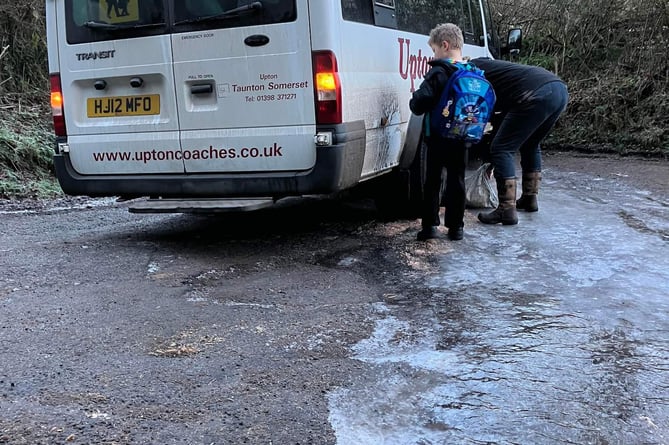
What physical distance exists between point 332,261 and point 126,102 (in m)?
1.99

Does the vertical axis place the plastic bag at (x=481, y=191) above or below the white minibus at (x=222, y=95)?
below

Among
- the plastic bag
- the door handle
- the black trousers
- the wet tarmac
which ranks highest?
the door handle

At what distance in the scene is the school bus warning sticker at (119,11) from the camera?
189 inches

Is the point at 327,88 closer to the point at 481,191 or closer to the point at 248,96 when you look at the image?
the point at 248,96

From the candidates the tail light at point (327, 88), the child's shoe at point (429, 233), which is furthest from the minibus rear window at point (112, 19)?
the child's shoe at point (429, 233)

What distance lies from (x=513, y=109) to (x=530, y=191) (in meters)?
0.98

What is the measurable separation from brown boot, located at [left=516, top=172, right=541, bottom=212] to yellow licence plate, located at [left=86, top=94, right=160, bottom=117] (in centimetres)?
355

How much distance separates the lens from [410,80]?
230 inches

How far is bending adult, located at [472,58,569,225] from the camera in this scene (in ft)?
18.7

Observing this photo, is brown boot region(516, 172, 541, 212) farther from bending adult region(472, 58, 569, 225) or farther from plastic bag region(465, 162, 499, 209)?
bending adult region(472, 58, 569, 225)

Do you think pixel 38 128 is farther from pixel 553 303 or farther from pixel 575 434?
pixel 575 434

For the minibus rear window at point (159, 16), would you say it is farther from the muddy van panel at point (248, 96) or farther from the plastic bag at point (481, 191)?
the plastic bag at point (481, 191)

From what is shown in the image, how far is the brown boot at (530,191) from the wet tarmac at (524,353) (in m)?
1.19

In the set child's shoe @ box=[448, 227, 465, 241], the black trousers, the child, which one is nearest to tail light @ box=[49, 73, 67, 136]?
the child
